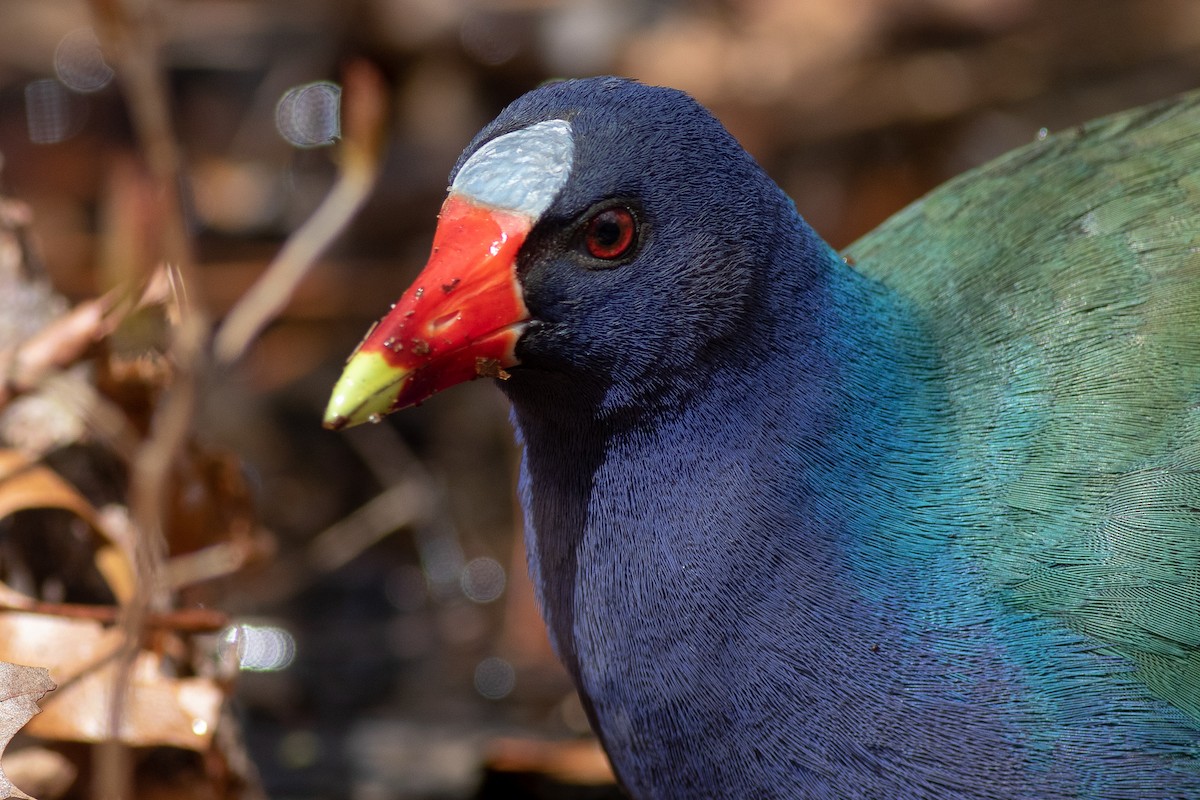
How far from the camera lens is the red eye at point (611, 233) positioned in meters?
2.06

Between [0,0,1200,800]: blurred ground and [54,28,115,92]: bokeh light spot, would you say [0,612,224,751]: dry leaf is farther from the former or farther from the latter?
[54,28,115,92]: bokeh light spot

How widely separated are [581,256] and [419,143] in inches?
137

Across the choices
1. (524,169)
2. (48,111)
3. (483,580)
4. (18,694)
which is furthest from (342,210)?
(48,111)

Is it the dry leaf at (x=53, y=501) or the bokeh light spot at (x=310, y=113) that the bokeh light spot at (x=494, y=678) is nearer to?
the dry leaf at (x=53, y=501)

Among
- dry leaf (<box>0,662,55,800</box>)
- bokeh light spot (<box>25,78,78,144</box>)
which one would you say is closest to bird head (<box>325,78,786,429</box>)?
dry leaf (<box>0,662,55,800</box>)

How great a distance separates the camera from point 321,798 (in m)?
3.21

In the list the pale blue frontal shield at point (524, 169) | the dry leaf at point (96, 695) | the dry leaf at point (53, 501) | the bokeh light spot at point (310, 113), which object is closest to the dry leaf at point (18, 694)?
the dry leaf at point (96, 695)

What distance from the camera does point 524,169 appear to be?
6.66ft

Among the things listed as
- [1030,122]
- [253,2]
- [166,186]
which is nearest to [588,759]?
[166,186]

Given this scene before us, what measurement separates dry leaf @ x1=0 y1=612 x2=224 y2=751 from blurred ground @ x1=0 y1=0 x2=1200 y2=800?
4.48 ft

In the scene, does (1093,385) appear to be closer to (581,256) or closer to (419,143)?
(581,256)

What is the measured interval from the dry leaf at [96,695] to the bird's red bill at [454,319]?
2.85ft

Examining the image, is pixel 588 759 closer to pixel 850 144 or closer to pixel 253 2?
pixel 850 144

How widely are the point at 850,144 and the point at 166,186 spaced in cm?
365
